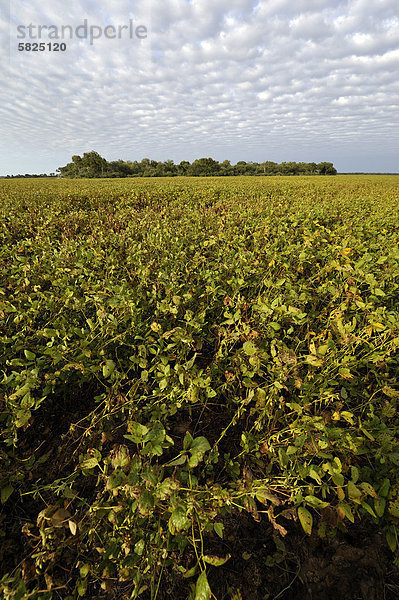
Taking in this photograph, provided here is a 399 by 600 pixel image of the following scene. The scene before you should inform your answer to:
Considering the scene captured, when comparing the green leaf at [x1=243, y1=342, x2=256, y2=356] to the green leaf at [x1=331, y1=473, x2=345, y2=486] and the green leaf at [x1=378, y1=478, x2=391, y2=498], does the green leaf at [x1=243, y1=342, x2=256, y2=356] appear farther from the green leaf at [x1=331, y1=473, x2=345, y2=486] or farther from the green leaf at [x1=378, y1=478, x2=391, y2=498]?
the green leaf at [x1=378, y1=478, x2=391, y2=498]

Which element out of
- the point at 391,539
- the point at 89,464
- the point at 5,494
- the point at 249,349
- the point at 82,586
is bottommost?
the point at 82,586

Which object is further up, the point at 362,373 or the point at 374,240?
the point at 374,240

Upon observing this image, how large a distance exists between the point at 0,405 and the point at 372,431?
227 cm

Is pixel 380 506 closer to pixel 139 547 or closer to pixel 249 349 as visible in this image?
pixel 249 349

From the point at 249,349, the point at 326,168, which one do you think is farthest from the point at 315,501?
the point at 326,168

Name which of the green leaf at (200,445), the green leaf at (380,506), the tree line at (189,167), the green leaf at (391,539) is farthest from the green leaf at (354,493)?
the tree line at (189,167)

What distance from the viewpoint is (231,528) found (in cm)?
144

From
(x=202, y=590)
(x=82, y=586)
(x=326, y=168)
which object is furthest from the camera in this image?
(x=326, y=168)

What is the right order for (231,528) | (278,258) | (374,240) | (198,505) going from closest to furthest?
(198,505)
(231,528)
(278,258)
(374,240)

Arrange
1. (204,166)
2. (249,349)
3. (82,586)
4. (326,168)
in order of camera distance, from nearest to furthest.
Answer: (82,586)
(249,349)
(204,166)
(326,168)

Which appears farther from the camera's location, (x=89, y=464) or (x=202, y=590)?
(x=89, y=464)

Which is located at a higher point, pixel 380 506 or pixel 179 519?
pixel 179 519

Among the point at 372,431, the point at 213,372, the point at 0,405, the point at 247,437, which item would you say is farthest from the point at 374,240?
the point at 0,405

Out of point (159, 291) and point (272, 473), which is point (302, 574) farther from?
point (159, 291)
